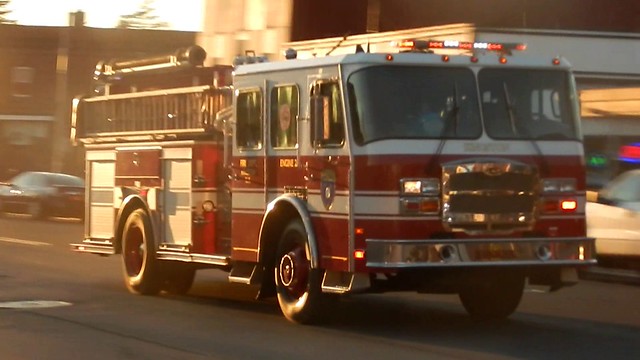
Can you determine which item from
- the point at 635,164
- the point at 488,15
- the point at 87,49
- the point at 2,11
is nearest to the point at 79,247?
the point at 635,164

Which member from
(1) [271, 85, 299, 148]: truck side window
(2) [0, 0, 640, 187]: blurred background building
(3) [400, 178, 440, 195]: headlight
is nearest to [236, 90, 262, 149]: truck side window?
(1) [271, 85, 299, 148]: truck side window

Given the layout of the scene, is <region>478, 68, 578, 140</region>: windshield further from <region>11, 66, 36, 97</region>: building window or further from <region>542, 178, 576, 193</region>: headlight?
Result: <region>11, 66, 36, 97</region>: building window

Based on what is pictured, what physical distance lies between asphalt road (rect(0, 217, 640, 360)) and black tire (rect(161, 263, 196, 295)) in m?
0.22

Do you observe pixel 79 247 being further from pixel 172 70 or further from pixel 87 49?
pixel 87 49

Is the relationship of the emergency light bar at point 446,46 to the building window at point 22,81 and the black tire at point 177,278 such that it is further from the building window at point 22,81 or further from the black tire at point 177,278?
the building window at point 22,81

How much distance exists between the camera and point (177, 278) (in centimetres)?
1619

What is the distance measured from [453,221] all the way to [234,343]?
2251mm

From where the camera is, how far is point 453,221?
12008mm

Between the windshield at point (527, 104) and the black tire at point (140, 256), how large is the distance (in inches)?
195

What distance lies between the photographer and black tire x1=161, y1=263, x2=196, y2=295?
15914 mm

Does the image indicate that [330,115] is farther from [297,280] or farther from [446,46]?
[297,280]

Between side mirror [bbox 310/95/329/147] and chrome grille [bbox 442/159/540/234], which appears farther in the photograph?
side mirror [bbox 310/95/329/147]

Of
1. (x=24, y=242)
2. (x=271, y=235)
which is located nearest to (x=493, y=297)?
(x=271, y=235)

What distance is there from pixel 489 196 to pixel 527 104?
1151mm
